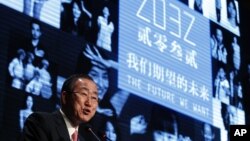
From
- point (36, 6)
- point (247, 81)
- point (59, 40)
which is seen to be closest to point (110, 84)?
point (59, 40)

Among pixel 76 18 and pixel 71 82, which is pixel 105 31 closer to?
pixel 76 18

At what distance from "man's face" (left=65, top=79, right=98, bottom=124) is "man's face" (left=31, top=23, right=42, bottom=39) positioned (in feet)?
4.20

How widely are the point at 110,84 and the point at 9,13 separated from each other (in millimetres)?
796

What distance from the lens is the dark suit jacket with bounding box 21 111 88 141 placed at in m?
1.66

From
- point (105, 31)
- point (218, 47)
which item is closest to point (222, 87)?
point (218, 47)

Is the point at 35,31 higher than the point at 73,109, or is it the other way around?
the point at 35,31

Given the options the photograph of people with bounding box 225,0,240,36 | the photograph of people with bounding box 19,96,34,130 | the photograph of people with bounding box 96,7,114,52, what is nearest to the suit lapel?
the photograph of people with bounding box 19,96,34,130

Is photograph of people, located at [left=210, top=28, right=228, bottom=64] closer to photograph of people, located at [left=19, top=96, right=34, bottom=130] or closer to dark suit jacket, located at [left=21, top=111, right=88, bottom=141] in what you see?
photograph of people, located at [left=19, top=96, right=34, bottom=130]

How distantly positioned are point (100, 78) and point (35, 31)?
0.53 m

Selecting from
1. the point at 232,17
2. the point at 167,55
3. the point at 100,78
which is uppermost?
the point at 232,17

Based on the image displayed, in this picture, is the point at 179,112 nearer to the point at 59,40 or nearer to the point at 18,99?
the point at 59,40

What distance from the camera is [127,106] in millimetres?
3574

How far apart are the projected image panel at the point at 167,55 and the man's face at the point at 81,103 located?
1.69 metres

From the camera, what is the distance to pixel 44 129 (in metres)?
1.70
